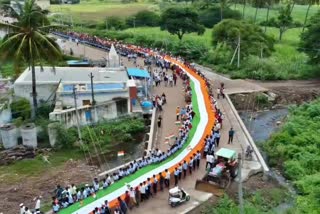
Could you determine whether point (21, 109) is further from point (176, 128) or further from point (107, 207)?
point (107, 207)

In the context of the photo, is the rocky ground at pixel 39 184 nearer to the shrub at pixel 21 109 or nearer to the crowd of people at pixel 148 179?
the crowd of people at pixel 148 179

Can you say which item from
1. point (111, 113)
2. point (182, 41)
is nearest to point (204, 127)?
point (111, 113)

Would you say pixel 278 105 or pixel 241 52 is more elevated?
pixel 241 52

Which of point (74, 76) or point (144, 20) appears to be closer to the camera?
point (74, 76)

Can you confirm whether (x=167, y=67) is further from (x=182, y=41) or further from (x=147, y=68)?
(x=182, y=41)

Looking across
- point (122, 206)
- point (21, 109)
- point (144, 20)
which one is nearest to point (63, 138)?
point (21, 109)

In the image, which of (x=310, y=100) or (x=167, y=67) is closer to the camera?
(x=310, y=100)

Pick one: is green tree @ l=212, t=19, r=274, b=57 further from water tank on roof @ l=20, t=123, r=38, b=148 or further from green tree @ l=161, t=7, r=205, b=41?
water tank on roof @ l=20, t=123, r=38, b=148
